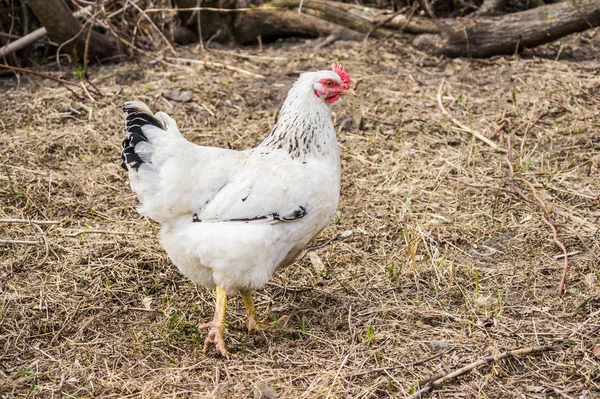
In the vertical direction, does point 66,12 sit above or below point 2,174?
above

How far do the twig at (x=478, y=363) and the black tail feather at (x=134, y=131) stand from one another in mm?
1979

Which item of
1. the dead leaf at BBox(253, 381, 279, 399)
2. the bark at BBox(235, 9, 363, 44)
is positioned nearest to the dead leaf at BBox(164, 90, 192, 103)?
the bark at BBox(235, 9, 363, 44)

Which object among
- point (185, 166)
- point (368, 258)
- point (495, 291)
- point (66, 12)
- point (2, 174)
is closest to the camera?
point (185, 166)

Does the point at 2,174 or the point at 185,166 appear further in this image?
the point at 2,174

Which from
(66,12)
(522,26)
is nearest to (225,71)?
(66,12)

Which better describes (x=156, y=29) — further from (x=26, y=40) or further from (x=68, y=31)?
(x=26, y=40)

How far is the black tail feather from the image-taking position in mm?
3850

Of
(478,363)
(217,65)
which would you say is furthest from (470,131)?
(478,363)

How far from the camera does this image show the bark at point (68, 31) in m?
6.53

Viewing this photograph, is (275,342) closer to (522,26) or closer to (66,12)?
(66,12)

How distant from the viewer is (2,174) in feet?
17.9

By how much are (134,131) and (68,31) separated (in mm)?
3481

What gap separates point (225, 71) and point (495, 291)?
13.1 feet

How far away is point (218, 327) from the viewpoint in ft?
12.6
